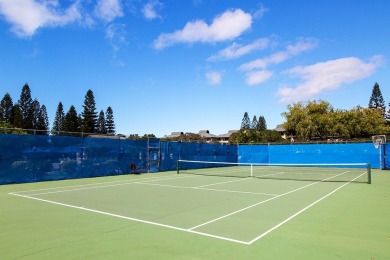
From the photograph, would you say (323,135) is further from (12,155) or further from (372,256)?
(372,256)

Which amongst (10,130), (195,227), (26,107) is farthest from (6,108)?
(195,227)

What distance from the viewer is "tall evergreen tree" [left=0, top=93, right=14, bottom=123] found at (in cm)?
6694

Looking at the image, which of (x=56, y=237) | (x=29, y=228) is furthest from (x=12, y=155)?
(x=56, y=237)

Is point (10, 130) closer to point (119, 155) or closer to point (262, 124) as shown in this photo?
point (119, 155)

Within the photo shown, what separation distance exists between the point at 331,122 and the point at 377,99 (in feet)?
98.1

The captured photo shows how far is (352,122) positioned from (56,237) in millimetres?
54965

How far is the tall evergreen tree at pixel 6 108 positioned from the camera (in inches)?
2635

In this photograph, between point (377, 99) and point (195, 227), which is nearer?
point (195, 227)

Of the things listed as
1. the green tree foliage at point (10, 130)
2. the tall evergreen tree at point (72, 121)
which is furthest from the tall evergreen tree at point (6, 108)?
the green tree foliage at point (10, 130)

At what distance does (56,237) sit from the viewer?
18.4 ft

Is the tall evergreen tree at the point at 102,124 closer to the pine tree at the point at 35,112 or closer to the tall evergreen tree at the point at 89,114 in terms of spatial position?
the tall evergreen tree at the point at 89,114

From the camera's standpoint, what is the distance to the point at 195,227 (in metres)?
6.39

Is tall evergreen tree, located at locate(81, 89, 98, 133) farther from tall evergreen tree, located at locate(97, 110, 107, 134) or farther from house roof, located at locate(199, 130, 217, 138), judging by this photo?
house roof, located at locate(199, 130, 217, 138)

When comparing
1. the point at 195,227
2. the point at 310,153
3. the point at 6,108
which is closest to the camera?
the point at 195,227
